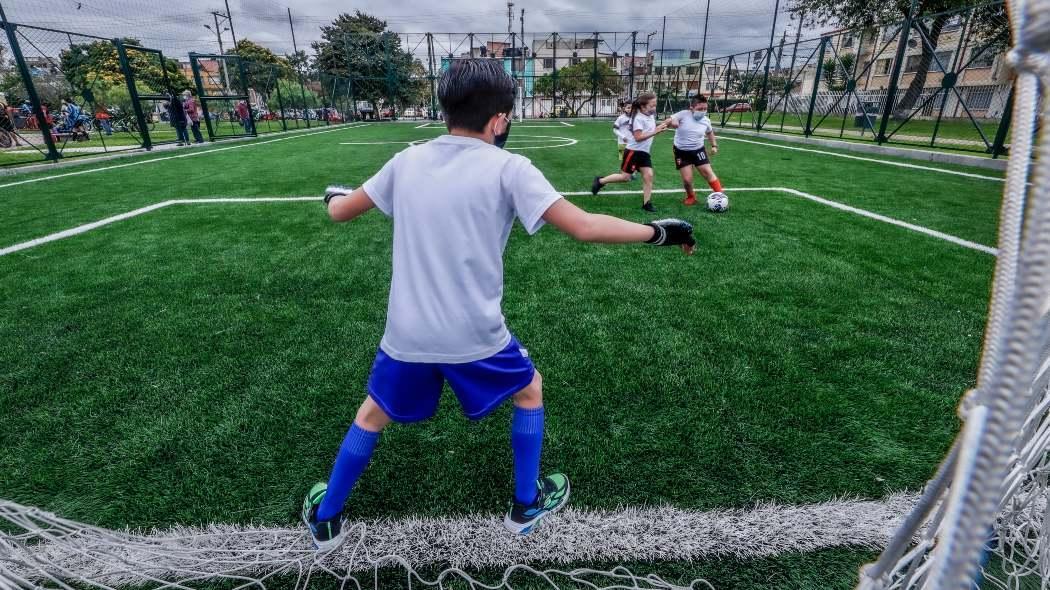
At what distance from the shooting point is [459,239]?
4.81 ft

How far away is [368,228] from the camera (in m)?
5.88

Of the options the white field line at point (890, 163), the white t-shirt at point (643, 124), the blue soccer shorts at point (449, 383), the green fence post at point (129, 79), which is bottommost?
the white field line at point (890, 163)

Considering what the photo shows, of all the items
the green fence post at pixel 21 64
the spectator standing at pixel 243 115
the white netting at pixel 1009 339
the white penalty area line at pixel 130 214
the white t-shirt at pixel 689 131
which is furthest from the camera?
the spectator standing at pixel 243 115

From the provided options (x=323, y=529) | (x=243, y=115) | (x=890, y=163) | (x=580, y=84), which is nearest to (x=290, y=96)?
(x=243, y=115)

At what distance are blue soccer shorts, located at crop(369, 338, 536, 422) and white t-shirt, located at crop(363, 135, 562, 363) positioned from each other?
0.04 meters

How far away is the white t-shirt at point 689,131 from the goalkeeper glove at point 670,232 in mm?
5864

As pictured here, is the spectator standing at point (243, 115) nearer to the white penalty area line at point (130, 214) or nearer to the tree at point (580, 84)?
the white penalty area line at point (130, 214)

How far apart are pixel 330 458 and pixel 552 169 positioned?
9.25 meters

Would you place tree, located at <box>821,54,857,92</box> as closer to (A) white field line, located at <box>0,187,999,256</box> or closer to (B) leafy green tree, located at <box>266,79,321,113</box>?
(A) white field line, located at <box>0,187,999,256</box>

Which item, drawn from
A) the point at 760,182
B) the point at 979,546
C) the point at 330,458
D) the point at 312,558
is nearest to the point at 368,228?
the point at 330,458

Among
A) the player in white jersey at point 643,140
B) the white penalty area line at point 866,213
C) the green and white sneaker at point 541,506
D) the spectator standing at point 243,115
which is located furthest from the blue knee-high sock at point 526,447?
the spectator standing at point 243,115

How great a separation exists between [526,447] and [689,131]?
631 cm

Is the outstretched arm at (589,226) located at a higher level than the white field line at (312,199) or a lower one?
higher

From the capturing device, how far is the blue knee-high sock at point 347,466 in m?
1.72
